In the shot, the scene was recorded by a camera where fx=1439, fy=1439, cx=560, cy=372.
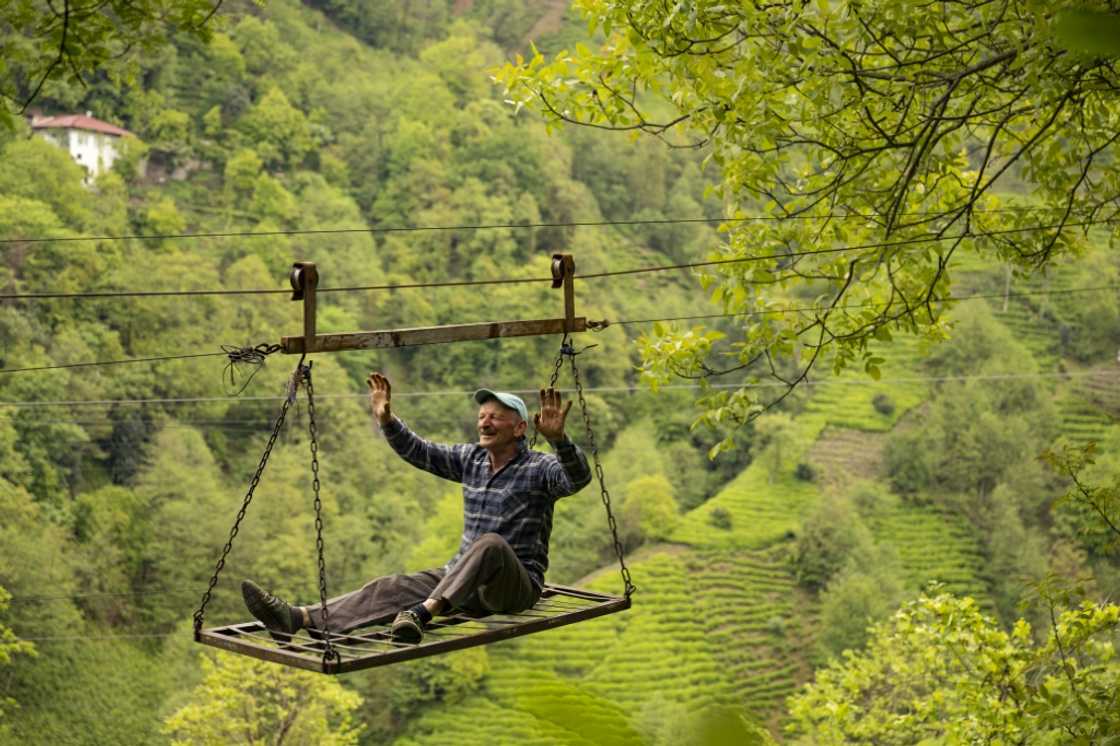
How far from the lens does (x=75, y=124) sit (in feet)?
149

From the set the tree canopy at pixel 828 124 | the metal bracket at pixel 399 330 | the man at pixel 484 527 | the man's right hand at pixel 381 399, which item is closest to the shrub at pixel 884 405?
the tree canopy at pixel 828 124

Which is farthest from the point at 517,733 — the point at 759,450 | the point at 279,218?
the point at 279,218

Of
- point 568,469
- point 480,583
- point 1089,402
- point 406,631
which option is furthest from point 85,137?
point 406,631

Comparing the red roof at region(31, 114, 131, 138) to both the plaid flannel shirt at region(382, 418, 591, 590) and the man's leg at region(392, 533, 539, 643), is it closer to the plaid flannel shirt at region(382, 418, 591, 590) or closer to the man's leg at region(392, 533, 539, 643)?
the plaid flannel shirt at region(382, 418, 591, 590)

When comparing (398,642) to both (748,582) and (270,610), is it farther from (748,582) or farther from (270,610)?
(748,582)

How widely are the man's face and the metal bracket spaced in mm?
250

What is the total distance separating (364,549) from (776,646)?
36.1ft

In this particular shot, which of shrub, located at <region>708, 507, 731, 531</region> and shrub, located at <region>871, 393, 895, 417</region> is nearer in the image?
shrub, located at <region>708, 507, 731, 531</region>

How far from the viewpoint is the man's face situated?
15.2ft

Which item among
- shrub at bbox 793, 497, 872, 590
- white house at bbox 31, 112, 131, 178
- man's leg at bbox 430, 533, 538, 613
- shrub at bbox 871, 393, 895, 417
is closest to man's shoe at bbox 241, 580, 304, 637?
man's leg at bbox 430, 533, 538, 613

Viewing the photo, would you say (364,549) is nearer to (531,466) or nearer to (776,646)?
(776,646)

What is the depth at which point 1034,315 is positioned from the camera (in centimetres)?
4641

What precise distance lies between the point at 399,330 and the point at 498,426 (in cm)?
61

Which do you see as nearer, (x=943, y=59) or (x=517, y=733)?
(x=943, y=59)
